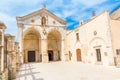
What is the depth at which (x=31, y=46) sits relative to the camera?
1009 inches

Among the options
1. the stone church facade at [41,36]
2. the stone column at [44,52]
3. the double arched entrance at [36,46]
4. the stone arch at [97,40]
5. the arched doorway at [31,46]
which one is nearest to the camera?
the stone arch at [97,40]

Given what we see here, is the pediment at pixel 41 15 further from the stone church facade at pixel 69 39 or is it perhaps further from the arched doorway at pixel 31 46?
the arched doorway at pixel 31 46

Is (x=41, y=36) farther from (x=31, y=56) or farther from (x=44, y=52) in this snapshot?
(x=31, y=56)

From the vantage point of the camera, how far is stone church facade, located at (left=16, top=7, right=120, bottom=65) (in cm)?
1419

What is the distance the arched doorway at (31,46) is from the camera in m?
25.1

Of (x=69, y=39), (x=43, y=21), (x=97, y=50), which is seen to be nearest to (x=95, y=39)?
(x=97, y=50)

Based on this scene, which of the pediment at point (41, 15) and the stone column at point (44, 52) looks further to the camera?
the pediment at point (41, 15)

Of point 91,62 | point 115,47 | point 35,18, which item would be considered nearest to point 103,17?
point 115,47

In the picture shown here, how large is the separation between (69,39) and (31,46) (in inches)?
310

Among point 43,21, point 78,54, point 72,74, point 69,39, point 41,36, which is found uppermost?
point 43,21

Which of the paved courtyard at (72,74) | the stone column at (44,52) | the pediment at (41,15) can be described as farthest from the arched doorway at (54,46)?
the paved courtyard at (72,74)

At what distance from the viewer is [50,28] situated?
24.3m

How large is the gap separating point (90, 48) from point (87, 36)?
5.94ft

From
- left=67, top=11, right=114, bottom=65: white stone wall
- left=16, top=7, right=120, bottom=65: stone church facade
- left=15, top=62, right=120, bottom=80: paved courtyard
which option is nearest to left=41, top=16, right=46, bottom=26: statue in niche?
left=16, top=7, right=120, bottom=65: stone church facade
